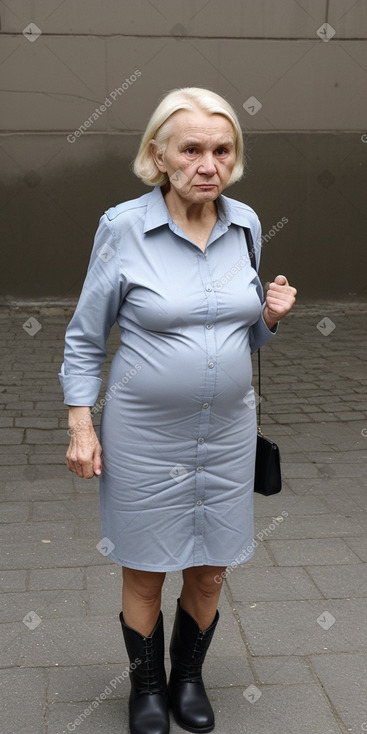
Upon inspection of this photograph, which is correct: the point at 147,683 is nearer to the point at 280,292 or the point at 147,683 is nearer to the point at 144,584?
the point at 144,584

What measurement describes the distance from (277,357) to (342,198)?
2.58 m

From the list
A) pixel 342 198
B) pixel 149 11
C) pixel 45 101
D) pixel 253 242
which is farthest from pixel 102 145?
pixel 253 242

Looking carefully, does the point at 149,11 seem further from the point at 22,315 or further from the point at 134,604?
the point at 134,604

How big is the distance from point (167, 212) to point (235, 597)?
1.82m

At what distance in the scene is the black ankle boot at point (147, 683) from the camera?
10.2 feet

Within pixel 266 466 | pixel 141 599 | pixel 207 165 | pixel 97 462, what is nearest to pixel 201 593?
pixel 141 599

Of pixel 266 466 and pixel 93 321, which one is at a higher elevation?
pixel 93 321

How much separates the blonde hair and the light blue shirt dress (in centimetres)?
8

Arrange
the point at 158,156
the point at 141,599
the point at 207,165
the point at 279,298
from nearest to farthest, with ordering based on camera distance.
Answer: the point at 207,165 < the point at 158,156 < the point at 279,298 < the point at 141,599

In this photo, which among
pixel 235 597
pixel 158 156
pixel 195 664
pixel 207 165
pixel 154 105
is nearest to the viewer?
pixel 207 165

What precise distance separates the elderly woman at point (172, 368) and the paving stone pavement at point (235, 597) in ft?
0.92

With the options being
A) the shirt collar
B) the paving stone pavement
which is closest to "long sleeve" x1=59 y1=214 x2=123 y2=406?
the shirt collar

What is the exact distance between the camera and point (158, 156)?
2900 mm

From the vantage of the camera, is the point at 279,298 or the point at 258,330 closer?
the point at 279,298
